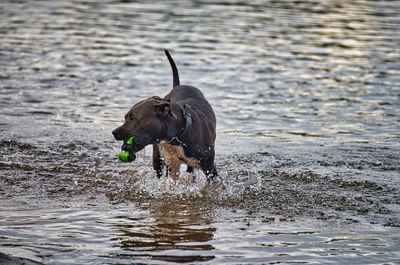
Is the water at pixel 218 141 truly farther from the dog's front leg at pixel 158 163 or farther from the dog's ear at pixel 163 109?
the dog's ear at pixel 163 109

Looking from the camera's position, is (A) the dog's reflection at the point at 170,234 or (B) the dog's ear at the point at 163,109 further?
(B) the dog's ear at the point at 163,109

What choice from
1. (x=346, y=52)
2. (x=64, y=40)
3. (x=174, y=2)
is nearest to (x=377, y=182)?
(x=346, y=52)

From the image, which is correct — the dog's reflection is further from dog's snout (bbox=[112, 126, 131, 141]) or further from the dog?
dog's snout (bbox=[112, 126, 131, 141])

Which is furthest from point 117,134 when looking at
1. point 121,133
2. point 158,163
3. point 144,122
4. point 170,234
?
point 158,163

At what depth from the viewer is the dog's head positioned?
7773 millimetres

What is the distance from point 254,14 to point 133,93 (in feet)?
33.1

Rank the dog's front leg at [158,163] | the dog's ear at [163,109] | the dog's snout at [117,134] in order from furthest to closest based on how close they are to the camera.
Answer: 1. the dog's front leg at [158,163]
2. the dog's ear at [163,109]
3. the dog's snout at [117,134]

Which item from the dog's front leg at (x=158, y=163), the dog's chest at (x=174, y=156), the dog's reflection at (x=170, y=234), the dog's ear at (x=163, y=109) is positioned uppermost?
the dog's ear at (x=163, y=109)

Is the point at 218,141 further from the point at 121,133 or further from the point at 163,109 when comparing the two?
the point at 121,133

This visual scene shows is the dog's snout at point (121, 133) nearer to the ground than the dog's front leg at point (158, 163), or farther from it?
farther from it

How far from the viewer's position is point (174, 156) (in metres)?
8.68

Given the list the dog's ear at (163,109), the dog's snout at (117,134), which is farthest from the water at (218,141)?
the dog's ear at (163,109)

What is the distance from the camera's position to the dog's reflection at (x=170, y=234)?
6863 mm

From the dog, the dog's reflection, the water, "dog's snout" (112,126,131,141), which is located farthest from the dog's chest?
"dog's snout" (112,126,131,141)
